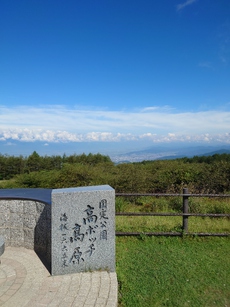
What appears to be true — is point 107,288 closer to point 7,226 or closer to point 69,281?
Result: point 69,281

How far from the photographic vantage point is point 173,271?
13.4 ft

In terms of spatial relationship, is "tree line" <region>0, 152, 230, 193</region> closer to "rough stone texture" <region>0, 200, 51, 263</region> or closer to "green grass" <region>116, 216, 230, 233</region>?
"green grass" <region>116, 216, 230, 233</region>

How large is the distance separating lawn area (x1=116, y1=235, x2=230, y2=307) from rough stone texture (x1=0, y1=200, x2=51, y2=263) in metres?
1.45

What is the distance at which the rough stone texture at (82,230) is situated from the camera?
3830 mm

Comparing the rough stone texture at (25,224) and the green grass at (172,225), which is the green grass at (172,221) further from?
the rough stone texture at (25,224)

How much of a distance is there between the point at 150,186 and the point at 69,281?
Answer: 8.18m

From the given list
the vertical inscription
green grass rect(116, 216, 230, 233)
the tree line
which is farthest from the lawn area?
the tree line

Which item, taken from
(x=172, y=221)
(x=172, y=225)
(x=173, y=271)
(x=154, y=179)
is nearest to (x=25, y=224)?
(x=173, y=271)

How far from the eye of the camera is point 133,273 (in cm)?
403

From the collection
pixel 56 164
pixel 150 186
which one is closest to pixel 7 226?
pixel 150 186

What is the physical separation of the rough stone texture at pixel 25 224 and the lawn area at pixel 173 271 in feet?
4.75

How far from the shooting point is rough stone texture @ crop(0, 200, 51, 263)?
4.41 meters

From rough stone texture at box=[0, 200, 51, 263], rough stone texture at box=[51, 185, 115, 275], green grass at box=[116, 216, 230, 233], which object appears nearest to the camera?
rough stone texture at box=[51, 185, 115, 275]

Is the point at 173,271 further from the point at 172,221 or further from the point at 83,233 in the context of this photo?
the point at 172,221
